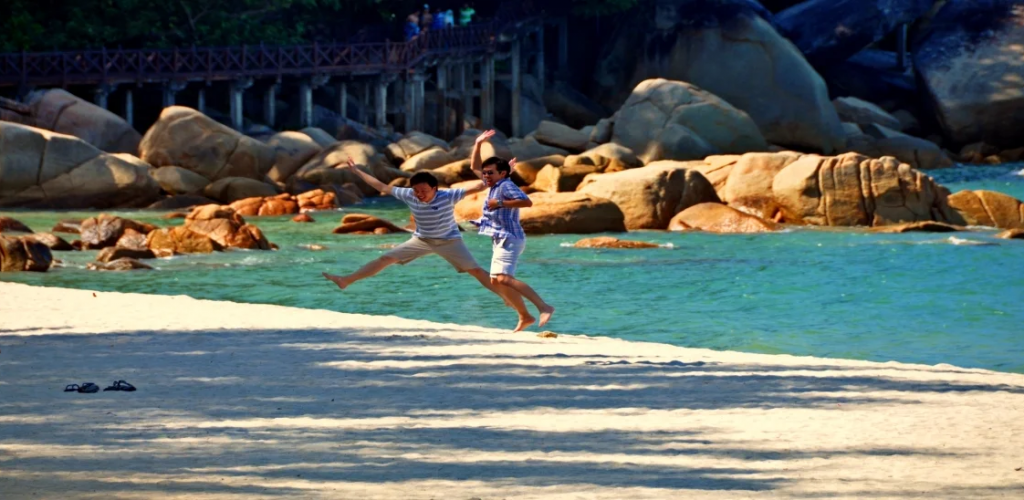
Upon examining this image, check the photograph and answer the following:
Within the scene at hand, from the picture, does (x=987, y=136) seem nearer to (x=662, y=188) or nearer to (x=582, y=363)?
(x=662, y=188)

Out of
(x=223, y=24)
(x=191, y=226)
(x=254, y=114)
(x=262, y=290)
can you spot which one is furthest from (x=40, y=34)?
(x=262, y=290)

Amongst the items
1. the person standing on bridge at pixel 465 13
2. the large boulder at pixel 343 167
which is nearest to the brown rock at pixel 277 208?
the large boulder at pixel 343 167

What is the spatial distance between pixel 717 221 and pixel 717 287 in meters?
7.67

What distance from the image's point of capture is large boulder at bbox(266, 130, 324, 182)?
3503 cm

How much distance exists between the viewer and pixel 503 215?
11.6 meters

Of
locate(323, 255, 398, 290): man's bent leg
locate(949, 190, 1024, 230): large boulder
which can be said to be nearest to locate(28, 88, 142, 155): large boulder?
locate(949, 190, 1024, 230): large boulder

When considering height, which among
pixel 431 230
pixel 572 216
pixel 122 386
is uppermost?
pixel 431 230

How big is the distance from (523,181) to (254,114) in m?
13.7

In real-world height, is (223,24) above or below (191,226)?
above

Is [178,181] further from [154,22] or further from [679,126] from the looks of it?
[679,126]

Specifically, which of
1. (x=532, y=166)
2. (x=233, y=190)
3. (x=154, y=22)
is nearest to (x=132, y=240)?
(x=233, y=190)

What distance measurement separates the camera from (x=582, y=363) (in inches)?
412

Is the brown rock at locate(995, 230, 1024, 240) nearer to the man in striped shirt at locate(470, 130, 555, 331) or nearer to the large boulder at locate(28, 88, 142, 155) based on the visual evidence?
the man in striped shirt at locate(470, 130, 555, 331)

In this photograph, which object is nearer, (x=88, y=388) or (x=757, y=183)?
(x=88, y=388)
